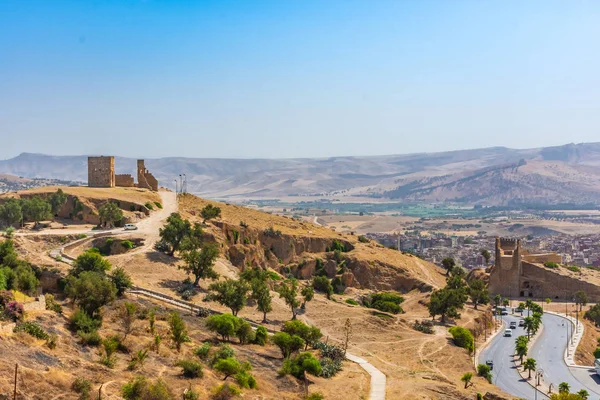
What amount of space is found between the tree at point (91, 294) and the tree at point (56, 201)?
28.7 metres

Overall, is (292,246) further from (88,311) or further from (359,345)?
Result: (88,311)

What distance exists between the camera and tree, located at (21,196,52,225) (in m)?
57.5

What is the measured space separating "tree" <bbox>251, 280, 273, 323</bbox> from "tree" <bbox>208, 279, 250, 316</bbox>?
1.41 meters

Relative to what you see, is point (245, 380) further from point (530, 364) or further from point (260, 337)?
point (530, 364)

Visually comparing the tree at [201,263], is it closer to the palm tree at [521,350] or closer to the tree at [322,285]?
the tree at [322,285]

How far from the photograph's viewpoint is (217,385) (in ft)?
92.7

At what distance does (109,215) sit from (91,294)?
26751 millimetres

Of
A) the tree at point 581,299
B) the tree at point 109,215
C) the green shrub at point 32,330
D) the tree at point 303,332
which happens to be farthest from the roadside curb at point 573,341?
the green shrub at point 32,330

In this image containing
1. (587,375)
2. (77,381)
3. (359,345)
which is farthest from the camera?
(587,375)

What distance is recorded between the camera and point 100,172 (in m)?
74.1

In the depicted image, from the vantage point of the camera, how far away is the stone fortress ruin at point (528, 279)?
8062 centimetres

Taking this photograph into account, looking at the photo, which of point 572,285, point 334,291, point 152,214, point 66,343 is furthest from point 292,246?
point 66,343

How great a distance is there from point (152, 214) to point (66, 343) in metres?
38.2

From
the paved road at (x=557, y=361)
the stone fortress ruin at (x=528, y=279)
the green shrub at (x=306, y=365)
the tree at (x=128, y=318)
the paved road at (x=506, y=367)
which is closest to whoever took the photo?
the tree at (x=128, y=318)
